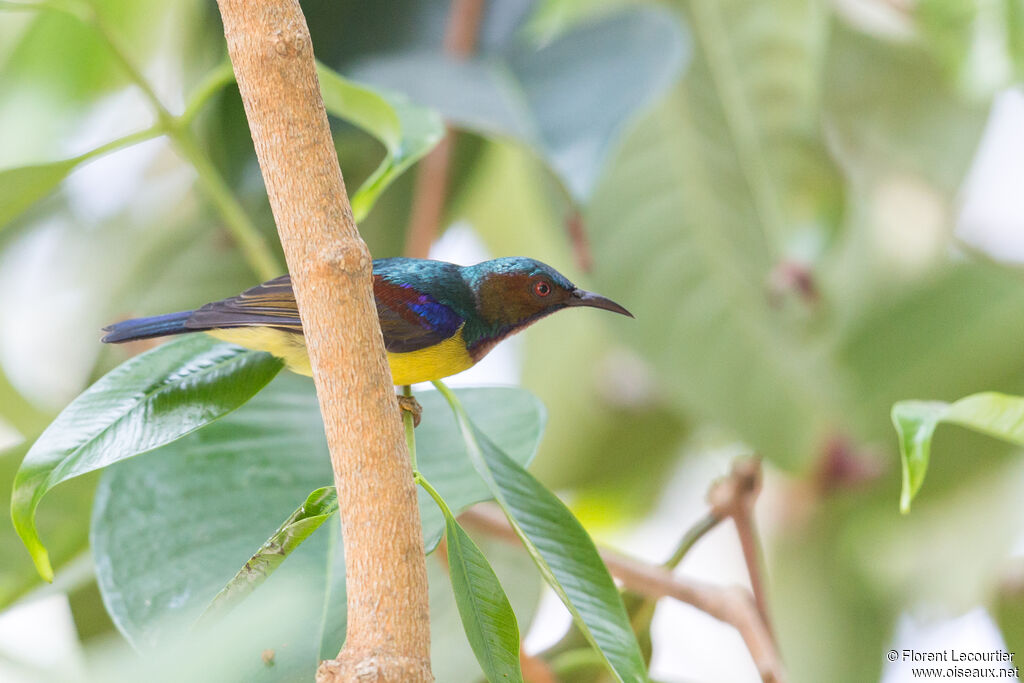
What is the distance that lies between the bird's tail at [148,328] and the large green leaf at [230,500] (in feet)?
0.42

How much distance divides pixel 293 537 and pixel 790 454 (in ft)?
4.14

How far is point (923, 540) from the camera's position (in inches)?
72.9

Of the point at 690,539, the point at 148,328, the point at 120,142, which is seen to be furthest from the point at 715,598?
the point at 120,142

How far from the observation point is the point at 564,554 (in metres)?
0.78

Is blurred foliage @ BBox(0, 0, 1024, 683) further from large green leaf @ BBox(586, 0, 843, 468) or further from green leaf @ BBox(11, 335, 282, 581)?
green leaf @ BBox(11, 335, 282, 581)

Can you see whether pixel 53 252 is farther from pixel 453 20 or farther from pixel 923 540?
pixel 923 540

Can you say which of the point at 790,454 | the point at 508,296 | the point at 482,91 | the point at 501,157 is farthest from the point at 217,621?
the point at 501,157

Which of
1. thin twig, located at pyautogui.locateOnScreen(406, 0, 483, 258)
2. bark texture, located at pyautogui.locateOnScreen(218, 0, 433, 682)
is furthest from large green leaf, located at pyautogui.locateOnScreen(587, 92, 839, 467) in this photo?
bark texture, located at pyautogui.locateOnScreen(218, 0, 433, 682)

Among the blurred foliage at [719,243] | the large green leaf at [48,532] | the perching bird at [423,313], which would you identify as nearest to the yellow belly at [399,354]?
the perching bird at [423,313]

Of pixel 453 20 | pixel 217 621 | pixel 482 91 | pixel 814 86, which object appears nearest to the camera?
pixel 217 621

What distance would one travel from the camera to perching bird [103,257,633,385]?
0.88 m

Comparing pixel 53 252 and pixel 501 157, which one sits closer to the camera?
pixel 53 252

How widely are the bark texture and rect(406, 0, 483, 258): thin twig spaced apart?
775mm

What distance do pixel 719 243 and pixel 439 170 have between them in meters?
0.57
